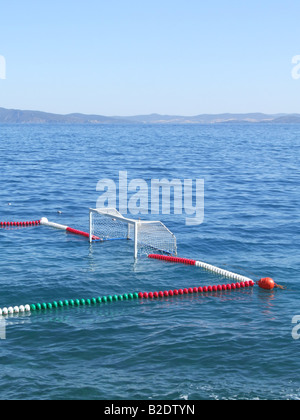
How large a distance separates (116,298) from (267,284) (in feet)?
21.7

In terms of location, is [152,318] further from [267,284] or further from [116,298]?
[267,284]

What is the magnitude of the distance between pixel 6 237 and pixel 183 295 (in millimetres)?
14805

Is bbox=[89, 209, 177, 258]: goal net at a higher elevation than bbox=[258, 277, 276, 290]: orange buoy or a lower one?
higher

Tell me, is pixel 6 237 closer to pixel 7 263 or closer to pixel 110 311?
pixel 7 263

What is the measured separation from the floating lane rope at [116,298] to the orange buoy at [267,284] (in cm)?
61

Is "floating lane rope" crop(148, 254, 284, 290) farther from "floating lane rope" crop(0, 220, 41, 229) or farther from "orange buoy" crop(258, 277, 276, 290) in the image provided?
"floating lane rope" crop(0, 220, 41, 229)

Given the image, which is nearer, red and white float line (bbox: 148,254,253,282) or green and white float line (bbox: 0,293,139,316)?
green and white float line (bbox: 0,293,139,316)

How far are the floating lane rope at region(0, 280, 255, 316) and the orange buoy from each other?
24.1 inches

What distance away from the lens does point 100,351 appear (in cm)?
1834

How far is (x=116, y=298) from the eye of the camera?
23312mm

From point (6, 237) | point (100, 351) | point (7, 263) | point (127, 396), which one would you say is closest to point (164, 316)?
point (100, 351)

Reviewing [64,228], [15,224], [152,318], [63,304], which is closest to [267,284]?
[152,318]

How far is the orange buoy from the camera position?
80.6 feet

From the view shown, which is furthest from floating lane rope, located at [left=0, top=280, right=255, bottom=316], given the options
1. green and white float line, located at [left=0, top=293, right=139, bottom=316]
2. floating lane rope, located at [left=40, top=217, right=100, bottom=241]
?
floating lane rope, located at [left=40, top=217, right=100, bottom=241]
